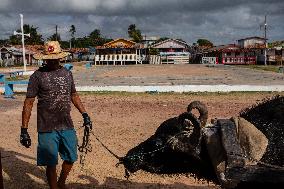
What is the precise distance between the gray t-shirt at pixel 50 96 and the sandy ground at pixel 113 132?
4.58 ft

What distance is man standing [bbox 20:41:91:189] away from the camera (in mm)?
5531

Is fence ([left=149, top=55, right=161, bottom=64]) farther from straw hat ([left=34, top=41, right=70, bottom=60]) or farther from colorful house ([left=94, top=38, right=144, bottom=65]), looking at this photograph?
straw hat ([left=34, top=41, right=70, bottom=60])

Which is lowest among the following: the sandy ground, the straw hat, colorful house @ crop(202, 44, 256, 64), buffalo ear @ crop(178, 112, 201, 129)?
the sandy ground

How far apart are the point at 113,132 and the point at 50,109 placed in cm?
512

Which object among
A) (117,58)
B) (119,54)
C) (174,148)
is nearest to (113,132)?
(174,148)

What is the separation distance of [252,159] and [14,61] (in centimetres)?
8100

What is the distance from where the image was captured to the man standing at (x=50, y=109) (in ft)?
18.1

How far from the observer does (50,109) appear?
5574 millimetres

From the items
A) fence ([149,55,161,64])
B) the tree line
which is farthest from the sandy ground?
the tree line

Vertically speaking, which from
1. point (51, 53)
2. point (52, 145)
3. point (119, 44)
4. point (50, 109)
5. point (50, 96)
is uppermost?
point (119, 44)

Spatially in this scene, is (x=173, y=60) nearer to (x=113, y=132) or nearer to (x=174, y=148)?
(x=113, y=132)

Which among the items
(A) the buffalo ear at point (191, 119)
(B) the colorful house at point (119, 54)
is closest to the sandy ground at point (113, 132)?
(A) the buffalo ear at point (191, 119)

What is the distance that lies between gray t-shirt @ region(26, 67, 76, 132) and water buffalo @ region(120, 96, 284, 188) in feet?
3.65

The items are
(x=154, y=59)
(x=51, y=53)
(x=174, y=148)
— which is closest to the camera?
(x=51, y=53)
